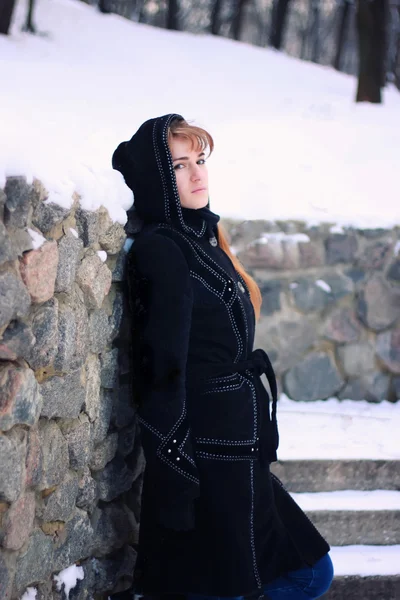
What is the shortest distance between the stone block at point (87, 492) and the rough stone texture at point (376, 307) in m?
2.99

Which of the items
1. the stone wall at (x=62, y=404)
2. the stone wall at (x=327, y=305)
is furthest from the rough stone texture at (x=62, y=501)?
the stone wall at (x=327, y=305)

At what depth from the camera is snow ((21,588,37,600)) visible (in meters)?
2.06

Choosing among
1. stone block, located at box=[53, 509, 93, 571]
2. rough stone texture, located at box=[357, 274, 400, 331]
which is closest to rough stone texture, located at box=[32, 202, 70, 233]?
stone block, located at box=[53, 509, 93, 571]

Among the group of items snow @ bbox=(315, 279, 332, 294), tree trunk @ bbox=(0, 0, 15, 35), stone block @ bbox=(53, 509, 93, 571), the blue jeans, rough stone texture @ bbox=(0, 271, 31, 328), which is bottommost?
the blue jeans

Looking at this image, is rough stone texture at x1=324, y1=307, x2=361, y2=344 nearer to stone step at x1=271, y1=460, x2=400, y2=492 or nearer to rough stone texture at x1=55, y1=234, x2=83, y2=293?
stone step at x1=271, y1=460, x2=400, y2=492

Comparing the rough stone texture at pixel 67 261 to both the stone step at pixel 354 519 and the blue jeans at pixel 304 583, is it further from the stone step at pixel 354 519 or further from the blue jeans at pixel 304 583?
the stone step at pixel 354 519

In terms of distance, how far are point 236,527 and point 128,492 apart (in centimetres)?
58

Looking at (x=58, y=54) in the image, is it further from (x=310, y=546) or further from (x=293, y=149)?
(x=310, y=546)

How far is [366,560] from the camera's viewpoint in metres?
Answer: 3.49

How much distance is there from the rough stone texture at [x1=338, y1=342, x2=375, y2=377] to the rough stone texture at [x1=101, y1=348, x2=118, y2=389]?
2783mm

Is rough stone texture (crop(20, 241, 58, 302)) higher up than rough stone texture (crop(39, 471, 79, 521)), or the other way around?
rough stone texture (crop(20, 241, 58, 302))

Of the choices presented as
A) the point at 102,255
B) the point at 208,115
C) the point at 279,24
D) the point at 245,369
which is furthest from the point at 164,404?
the point at 279,24

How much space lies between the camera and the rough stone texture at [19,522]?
1.89 metres

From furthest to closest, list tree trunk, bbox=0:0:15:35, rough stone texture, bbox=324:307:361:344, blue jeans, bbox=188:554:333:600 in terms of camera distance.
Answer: tree trunk, bbox=0:0:15:35
rough stone texture, bbox=324:307:361:344
blue jeans, bbox=188:554:333:600
